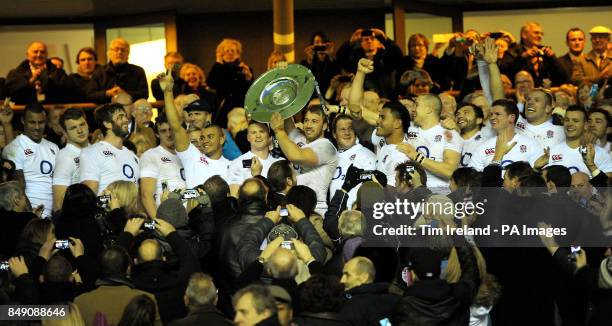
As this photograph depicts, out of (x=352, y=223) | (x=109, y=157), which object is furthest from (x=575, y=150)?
(x=109, y=157)

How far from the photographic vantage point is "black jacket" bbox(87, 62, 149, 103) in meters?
17.2

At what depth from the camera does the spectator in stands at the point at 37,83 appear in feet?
56.5

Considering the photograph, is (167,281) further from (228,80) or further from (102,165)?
(228,80)

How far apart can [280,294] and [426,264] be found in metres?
1.13

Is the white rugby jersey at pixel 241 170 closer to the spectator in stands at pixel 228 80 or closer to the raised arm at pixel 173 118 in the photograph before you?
the raised arm at pixel 173 118

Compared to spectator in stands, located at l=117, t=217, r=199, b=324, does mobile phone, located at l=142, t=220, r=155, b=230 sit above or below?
above

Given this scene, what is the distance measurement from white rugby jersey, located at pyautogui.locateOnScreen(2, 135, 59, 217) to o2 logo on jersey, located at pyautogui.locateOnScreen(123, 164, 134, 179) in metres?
0.99

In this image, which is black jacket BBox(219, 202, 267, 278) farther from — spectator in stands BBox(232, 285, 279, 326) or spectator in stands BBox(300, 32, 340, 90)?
spectator in stands BBox(300, 32, 340, 90)

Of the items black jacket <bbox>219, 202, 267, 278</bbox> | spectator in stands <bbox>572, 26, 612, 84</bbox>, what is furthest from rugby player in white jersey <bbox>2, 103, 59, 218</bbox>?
spectator in stands <bbox>572, 26, 612, 84</bbox>

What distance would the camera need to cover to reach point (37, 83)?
57.0 ft

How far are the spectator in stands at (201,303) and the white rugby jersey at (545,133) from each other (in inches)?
205

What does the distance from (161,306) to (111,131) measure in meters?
3.54

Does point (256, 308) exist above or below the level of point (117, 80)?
below

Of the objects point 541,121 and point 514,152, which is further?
point 541,121
